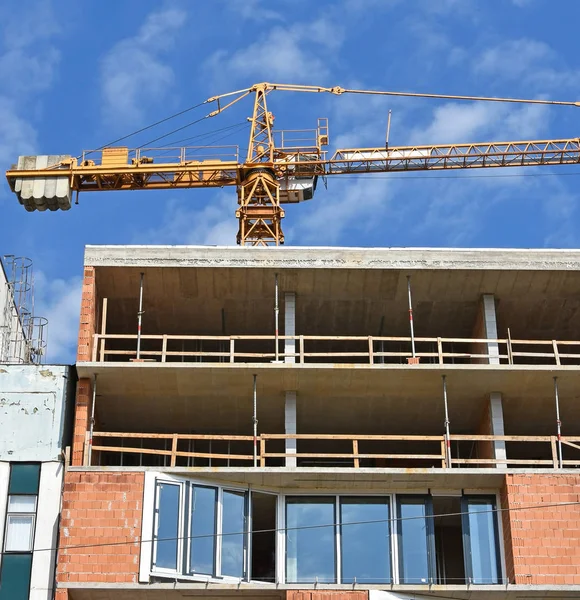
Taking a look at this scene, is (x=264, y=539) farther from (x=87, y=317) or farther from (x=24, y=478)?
(x=87, y=317)

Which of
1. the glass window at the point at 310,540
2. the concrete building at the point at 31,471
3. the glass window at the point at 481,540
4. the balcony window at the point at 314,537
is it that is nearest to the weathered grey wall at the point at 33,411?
the concrete building at the point at 31,471

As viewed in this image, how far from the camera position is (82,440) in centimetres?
3816

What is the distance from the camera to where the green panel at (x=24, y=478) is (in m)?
37.4

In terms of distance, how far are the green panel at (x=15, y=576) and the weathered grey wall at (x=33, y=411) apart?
283cm

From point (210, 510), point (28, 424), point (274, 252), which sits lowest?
point (210, 510)

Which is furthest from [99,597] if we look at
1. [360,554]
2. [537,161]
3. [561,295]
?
[537,161]

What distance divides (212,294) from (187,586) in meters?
10.2

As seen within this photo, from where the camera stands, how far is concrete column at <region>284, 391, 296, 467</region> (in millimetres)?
39125

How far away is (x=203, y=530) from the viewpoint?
36531 mm

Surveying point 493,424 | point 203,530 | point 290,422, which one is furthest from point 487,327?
point 203,530

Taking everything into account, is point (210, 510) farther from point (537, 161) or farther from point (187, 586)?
point (537, 161)

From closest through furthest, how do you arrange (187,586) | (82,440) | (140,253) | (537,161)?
(187,586), (82,440), (140,253), (537,161)

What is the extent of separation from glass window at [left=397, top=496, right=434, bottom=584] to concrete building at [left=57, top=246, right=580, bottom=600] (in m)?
0.05

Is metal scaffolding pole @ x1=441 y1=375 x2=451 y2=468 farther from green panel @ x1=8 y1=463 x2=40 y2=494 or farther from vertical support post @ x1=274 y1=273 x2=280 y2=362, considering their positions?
green panel @ x1=8 y1=463 x2=40 y2=494
